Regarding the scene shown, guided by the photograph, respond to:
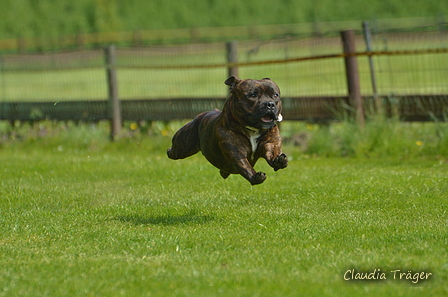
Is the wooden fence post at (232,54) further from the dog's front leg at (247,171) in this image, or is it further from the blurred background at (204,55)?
→ the dog's front leg at (247,171)

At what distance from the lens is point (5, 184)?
9469mm

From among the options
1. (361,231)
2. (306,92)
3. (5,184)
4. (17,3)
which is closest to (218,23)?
(17,3)

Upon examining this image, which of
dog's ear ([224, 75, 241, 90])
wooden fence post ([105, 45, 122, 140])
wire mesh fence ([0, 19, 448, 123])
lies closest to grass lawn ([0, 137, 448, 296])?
dog's ear ([224, 75, 241, 90])

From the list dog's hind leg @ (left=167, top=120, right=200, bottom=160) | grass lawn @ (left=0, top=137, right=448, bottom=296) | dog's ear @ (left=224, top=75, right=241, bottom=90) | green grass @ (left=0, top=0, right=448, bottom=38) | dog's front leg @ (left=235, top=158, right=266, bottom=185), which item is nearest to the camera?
grass lawn @ (left=0, top=137, right=448, bottom=296)

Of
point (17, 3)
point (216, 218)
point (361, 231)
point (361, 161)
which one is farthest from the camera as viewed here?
point (17, 3)

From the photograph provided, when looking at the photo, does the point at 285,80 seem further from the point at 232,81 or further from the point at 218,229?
the point at 218,229

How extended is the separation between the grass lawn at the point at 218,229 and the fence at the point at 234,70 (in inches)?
55.2

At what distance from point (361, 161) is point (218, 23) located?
133 ft

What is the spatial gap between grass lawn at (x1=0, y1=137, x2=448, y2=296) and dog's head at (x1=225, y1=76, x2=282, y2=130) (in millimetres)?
970

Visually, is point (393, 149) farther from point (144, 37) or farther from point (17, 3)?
point (17, 3)

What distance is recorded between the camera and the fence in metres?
11.9

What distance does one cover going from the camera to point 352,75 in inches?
475

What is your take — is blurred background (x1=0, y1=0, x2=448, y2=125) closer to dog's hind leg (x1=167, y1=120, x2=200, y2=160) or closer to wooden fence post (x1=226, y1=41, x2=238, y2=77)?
wooden fence post (x1=226, y1=41, x2=238, y2=77)

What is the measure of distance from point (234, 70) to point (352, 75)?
2.42m
